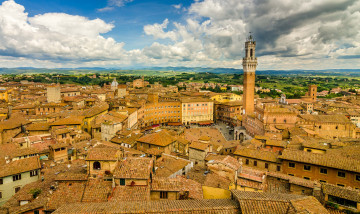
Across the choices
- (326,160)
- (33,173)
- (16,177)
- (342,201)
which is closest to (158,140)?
(33,173)

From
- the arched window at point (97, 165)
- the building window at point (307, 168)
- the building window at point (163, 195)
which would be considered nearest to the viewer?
the building window at point (163, 195)

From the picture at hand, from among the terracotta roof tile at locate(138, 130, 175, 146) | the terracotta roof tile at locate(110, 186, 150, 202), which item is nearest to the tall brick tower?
the terracotta roof tile at locate(138, 130, 175, 146)

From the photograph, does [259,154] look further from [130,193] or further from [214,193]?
[130,193]

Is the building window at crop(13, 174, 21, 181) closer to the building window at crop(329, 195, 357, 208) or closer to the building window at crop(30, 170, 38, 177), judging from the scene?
the building window at crop(30, 170, 38, 177)

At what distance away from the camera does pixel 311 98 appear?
377ft

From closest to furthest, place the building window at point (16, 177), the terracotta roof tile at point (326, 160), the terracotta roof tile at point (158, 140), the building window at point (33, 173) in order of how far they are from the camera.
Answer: the terracotta roof tile at point (326, 160)
the building window at point (16, 177)
the building window at point (33, 173)
the terracotta roof tile at point (158, 140)

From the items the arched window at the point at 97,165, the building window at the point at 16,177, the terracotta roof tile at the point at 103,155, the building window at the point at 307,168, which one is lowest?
the building window at the point at 16,177

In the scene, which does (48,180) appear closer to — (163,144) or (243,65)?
(163,144)

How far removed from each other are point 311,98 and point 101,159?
122 metres

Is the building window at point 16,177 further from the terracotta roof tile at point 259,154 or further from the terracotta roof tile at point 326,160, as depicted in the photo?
the terracotta roof tile at point 326,160

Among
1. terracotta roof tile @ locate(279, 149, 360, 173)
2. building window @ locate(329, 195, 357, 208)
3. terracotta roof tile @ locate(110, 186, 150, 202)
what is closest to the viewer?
building window @ locate(329, 195, 357, 208)

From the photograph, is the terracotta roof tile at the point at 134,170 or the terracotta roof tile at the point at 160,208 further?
the terracotta roof tile at the point at 134,170

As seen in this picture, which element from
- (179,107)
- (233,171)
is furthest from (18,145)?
(179,107)

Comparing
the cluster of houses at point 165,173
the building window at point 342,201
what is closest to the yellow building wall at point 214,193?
the cluster of houses at point 165,173
